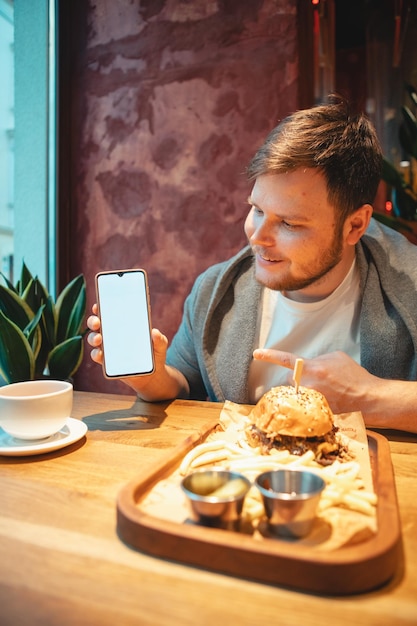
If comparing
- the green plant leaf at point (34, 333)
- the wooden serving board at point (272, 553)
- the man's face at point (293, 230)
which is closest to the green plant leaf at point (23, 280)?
the green plant leaf at point (34, 333)

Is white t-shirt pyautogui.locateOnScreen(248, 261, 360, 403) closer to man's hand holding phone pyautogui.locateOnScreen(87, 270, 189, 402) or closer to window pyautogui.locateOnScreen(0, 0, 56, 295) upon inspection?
man's hand holding phone pyautogui.locateOnScreen(87, 270, 189, 402)

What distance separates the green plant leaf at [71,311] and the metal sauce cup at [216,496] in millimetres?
1165

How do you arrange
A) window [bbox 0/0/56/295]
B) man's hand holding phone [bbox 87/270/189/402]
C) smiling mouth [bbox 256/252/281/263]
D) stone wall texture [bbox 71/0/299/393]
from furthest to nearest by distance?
1. window [bbox 0/0/56/295]
2. stone wall texture [bbox 71/0/299/393]
3. smiling mouth [bbox 256/252/281/263]
4. man's hand holding phone [bbox 87/270/189/402]

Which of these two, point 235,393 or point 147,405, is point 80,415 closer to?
point 147,405

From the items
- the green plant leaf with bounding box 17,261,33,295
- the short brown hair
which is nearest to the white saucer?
the green plant leaf with bounding box 17,261,33,295

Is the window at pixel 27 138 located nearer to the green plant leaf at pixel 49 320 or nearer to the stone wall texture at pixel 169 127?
the stone wall texture at pixel 169 127

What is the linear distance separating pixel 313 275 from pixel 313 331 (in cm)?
26

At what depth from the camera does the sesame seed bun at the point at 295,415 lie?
1.12 m

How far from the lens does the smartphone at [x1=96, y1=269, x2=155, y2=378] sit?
1.39 meters

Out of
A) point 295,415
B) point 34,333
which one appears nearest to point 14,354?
point 34,333

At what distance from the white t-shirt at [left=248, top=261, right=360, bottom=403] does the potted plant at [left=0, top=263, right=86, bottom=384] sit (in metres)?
0.70

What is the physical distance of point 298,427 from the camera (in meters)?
1.12

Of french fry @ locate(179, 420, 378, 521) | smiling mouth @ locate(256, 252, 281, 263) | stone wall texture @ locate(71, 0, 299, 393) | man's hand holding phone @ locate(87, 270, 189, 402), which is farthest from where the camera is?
stone wall texture @ locate(71, 0, 299, 393)

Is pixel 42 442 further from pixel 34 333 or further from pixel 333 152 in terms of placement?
pixel 333 152
